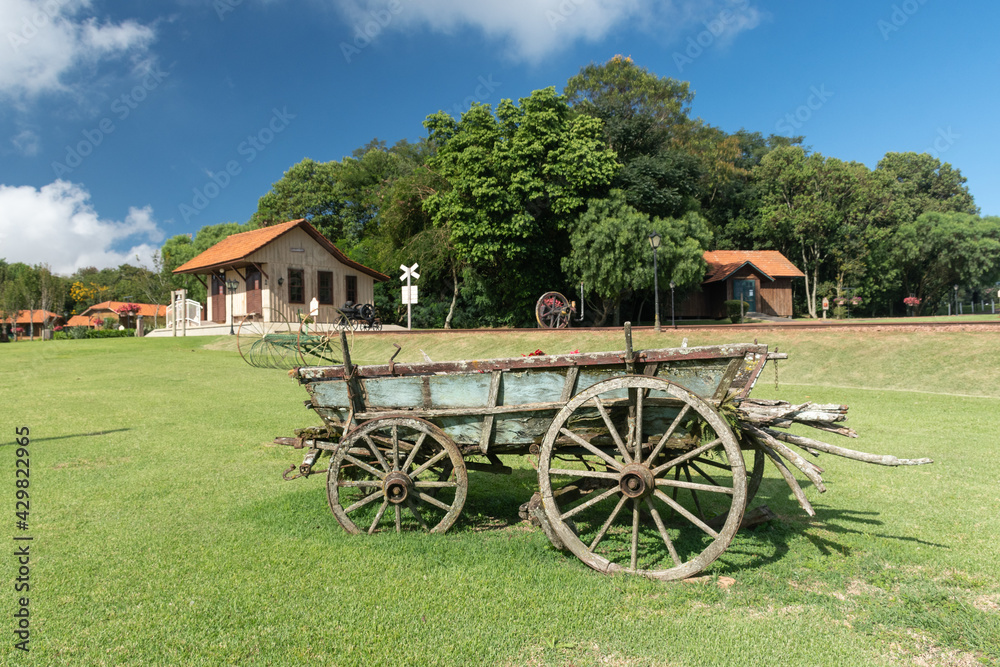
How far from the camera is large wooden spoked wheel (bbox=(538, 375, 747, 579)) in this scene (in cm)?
354

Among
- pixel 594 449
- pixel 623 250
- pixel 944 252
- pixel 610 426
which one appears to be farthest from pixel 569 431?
pixel 944 252

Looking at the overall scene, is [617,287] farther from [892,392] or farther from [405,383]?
[405,383]

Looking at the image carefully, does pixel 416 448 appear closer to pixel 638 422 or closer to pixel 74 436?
pixel 638 422

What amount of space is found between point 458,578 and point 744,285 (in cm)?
3710

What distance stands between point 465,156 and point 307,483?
82.6 ft

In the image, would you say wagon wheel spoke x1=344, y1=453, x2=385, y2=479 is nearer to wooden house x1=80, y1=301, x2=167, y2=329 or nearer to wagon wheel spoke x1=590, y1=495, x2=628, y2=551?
wagon wheel spoke x1=590, y1=495, x2=628, y2=551

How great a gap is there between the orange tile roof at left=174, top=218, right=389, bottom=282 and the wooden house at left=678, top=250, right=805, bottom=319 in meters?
20.2

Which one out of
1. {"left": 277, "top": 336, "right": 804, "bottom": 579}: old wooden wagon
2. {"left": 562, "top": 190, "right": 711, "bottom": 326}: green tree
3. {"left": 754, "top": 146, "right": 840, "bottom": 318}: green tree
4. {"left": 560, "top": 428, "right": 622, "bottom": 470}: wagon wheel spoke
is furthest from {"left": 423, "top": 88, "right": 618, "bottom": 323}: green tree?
{"left": 560, "top": 428, "right": 622, "bottom": 470}: wagon wheel spoke

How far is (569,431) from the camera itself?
3.89 m

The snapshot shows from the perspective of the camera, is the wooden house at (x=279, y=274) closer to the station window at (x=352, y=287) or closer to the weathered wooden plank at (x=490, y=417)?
the station window at (x=352, y=287)

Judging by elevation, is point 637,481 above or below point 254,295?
below

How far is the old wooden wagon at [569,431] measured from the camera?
3656mm

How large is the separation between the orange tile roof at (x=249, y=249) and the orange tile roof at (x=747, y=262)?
20.4 metres

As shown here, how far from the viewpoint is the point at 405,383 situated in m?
4.34
